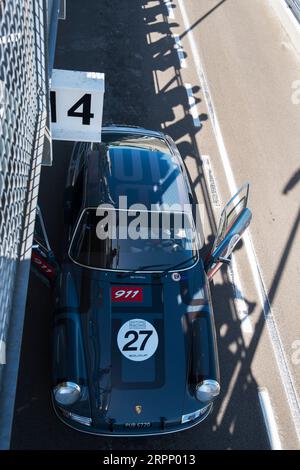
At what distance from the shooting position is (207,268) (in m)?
5.64

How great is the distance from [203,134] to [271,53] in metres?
4.03

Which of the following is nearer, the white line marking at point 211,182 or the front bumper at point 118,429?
the front bumper at point 118,429

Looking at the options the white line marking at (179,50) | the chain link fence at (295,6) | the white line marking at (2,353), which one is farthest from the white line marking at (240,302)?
the chain link fence at (295,6)

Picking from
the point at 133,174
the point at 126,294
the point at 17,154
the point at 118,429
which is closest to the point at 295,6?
the point at 133,174

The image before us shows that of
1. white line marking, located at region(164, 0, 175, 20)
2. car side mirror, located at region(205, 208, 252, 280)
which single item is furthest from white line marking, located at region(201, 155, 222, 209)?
white line marking, located at region(164, 0, 175, 20)

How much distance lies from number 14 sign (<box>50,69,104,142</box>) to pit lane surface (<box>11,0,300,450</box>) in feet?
7.65

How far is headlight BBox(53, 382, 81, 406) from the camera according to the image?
4.27 m

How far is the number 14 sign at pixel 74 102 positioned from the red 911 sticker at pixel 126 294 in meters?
1.78

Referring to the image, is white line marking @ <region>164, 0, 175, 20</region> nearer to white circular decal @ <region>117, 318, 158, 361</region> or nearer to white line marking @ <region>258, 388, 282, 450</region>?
white circular decal @ <region>117, 318, 158, 361</region>

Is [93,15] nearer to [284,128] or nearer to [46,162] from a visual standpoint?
[284,128]

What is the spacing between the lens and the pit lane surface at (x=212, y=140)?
5.10 m

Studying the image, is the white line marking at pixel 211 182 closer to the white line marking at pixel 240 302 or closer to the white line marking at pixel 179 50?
the white line marking at pixel 240 302

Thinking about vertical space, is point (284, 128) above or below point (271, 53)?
below
